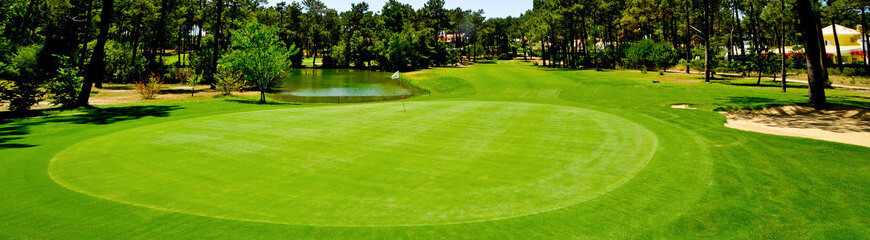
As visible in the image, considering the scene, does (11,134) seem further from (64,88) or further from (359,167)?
(359,167)

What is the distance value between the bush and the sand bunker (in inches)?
1505

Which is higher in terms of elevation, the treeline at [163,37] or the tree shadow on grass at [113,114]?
the treeline at [163,37]

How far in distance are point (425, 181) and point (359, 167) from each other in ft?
7.29

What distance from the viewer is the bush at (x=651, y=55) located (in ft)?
185

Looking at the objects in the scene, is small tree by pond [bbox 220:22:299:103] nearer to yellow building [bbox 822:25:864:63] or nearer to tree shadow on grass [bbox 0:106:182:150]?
tree shadow on grass [bbox 0:106:182:150]

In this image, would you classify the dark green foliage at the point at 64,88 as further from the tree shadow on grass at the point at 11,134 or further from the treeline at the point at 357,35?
the tree shadow on grass at the point at 11,134

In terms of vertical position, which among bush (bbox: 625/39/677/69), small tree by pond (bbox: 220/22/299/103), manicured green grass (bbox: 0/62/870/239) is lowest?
manicured green grass (bbox: 0/62/870/239)

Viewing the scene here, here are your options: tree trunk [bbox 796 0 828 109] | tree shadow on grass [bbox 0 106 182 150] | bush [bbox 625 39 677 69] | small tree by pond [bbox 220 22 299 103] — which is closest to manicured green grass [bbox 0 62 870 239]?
tree shadow on grass [bbox 0 106 182 150]

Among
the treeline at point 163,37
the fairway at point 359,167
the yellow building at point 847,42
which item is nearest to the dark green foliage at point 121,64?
the treeline at point 163,37

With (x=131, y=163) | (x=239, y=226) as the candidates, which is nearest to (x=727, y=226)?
(x=239, y=226)

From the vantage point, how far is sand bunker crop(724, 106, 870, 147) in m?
14.7

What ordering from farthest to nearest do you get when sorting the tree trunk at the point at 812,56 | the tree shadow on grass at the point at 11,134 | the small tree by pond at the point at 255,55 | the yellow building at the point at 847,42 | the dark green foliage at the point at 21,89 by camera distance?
the yellow building at the point at 847,42, the small tree by pond at the point at 255,55, the dark green foliage at the point at 21,89, the tree trunk at the point at 812,56, the tree shadow on grass at the point at 11,134

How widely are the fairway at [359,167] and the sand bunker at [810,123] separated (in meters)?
5.75

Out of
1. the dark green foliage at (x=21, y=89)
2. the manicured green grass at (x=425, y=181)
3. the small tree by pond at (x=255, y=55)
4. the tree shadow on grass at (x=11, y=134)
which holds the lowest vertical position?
the manicured green grass at (x=425, y=181)
